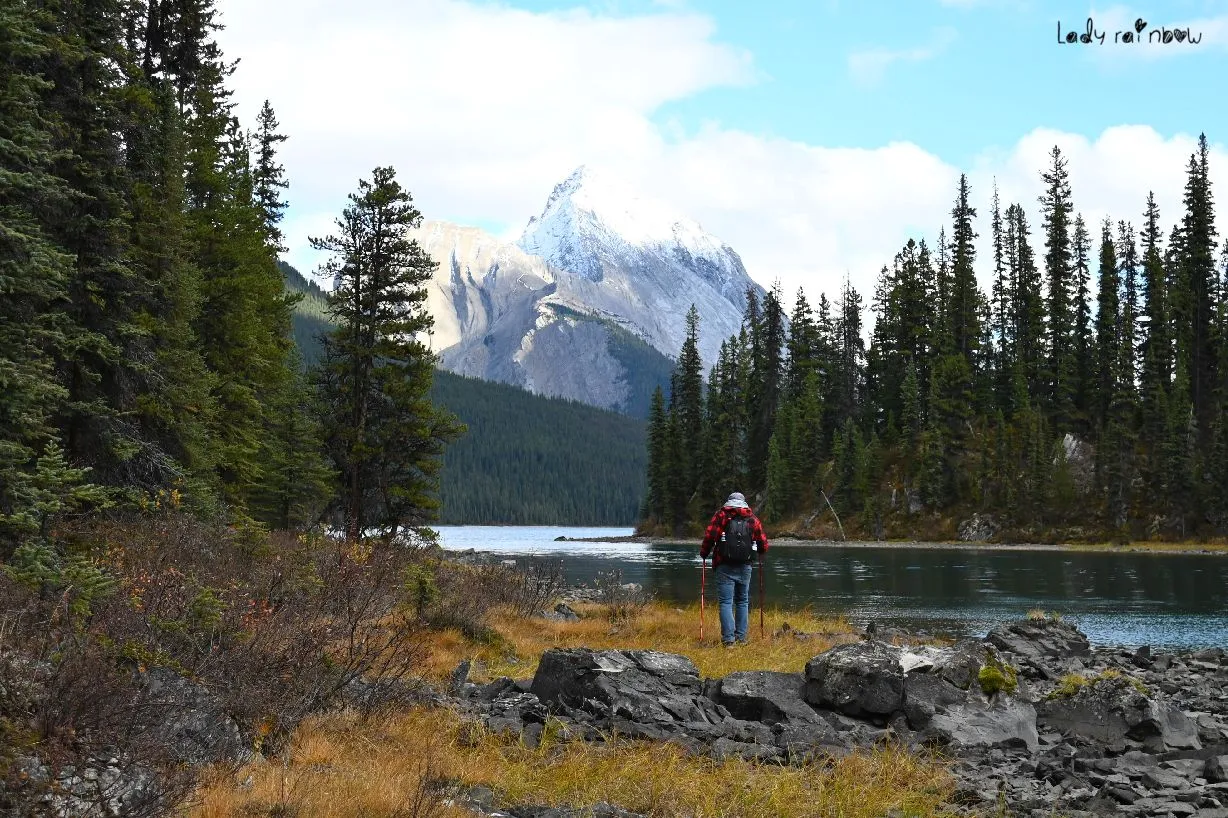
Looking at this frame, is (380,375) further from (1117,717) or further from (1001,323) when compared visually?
(1001,323)

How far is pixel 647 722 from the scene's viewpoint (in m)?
9.49

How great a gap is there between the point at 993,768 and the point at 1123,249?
99.8 metres

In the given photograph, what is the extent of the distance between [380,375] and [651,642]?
1625 centimetres

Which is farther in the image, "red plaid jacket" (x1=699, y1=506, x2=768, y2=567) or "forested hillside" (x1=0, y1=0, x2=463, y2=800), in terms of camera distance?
"red plaid jacket" (x1=699, y1=506, x2=768, y2=567)

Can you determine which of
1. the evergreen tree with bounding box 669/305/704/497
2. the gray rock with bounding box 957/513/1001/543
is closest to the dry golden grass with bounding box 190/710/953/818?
the gray rock with bounding box 957/513/1001/543

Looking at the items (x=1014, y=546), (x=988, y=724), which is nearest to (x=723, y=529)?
(x=988, y=724)

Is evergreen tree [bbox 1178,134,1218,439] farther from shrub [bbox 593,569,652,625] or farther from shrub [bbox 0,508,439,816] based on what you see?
shrub [bbox 0,508,439,816]

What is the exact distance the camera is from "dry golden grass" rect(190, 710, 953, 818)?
611 centimetres

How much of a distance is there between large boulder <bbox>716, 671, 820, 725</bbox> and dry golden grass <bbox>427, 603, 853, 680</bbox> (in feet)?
8.68

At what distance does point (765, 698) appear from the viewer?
1041 cm

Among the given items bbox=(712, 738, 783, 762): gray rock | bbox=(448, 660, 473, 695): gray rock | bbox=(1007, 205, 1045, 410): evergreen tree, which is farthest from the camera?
bbox=(1007, 205, 1045, 410): evergreen tree

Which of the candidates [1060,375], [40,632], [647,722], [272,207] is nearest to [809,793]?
[647,722]

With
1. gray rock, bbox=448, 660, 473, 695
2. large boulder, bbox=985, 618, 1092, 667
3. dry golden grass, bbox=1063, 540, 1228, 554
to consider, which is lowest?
large boulder, bbox=985, 618, 1092, 667

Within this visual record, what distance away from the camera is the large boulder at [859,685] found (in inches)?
413
